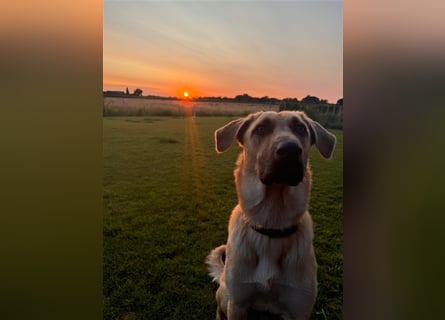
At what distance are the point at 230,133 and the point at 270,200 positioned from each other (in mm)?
389

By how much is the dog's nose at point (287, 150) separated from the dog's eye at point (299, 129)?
0.12 m

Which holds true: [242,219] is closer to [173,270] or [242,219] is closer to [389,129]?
[173,270]

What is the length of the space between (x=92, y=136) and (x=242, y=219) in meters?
0.91

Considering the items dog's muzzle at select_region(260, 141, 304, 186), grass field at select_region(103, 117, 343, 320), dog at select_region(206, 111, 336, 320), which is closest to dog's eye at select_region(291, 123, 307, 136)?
dog at select_region(206, 111, 336, 320)

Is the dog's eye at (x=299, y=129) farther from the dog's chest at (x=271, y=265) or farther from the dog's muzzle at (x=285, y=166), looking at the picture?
the dog's chest at (x=271, y=265)

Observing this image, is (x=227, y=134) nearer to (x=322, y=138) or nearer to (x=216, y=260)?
(x=322, y=138)

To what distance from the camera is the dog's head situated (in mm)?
1642

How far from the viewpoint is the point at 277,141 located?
164 centimetres

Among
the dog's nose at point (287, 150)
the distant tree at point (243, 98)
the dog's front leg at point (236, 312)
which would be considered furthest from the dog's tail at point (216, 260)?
the distant tree at point (243, 98)

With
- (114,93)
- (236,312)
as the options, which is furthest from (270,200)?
(114,93)

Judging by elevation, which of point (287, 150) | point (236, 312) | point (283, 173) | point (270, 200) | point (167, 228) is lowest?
point (236, 312)

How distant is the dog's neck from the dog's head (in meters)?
0.06

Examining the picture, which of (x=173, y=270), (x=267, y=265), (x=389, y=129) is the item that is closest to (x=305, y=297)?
(x=267, y=265)

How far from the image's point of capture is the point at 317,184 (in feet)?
6.25
